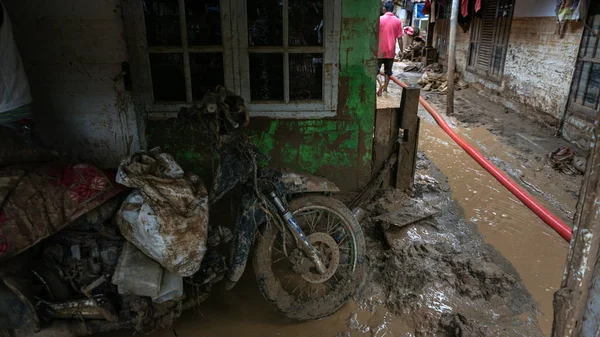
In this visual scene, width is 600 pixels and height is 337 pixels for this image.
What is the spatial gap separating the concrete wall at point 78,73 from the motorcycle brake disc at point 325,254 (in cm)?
210

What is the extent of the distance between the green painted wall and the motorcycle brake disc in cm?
123

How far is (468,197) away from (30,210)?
4336 mm

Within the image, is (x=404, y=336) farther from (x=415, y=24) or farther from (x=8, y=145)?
(x=415, y=24)

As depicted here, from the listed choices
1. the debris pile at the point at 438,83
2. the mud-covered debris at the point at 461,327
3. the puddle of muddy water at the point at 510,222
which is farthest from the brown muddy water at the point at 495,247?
the debris pile at the point at 438,83

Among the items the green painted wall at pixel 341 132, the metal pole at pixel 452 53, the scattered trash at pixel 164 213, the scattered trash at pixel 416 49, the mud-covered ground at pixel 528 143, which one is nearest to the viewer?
the scattered trash at pixel 164 213

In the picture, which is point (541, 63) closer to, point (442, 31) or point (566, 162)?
point (566, 162)

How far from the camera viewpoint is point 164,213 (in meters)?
2.38

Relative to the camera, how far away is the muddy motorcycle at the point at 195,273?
8.00 ft

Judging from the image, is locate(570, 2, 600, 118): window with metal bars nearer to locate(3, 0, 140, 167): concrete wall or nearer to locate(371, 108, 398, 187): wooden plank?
locate(371, 108, 398, 187): wooden plank

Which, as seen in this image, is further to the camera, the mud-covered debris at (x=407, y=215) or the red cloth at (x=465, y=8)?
the red cloth at (x=465, y=8)

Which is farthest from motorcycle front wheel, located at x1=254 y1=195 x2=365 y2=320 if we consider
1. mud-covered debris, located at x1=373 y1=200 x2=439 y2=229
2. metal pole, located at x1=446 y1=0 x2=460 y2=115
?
metal pole, located at x1=446 y1=0 x2=460 y2=115

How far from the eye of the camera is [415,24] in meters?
21.9

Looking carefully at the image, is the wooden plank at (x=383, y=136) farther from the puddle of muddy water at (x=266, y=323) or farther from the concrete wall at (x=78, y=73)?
the concrete wall at (x=78, y=73)

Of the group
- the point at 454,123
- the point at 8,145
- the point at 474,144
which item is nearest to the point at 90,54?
the point at 8,145
